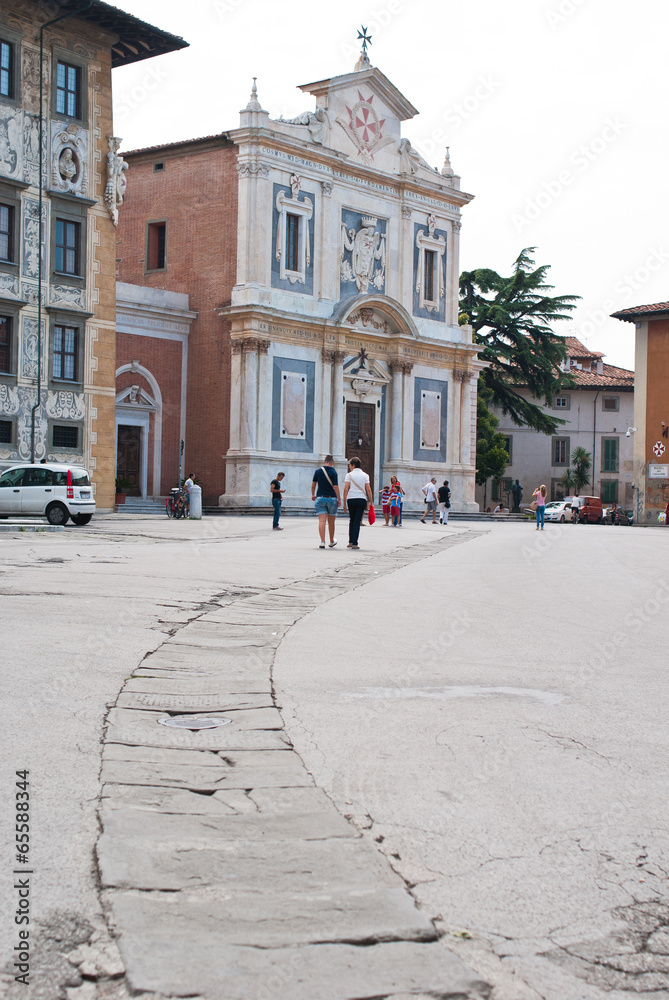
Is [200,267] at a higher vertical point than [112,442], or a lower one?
higher

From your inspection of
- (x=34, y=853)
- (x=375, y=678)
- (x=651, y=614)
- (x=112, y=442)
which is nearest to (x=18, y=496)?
(x=112, y=442)

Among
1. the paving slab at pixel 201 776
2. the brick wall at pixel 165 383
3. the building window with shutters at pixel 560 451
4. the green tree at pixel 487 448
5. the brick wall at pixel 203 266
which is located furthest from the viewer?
the building window with shutters at pixel 560 451

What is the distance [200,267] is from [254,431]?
7233 mm

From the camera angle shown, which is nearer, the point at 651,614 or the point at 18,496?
the point at 651,614

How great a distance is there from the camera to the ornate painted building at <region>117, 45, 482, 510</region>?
4362 centimetres

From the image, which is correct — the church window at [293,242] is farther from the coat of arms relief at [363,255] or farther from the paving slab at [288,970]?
the paving slab at [288,970]

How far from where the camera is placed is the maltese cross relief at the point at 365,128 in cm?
4731

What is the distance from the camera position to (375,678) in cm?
790

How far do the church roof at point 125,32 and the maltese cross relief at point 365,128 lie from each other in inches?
488

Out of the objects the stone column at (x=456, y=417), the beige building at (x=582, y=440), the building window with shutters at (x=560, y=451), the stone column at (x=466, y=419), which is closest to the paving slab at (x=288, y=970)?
the stone column at (x=456, y=417)

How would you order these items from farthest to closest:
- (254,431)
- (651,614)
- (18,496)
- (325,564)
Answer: (254,431), (18,496), (325,564), (651,614)

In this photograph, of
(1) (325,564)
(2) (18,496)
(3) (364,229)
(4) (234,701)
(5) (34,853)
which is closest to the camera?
(5) (34,853)

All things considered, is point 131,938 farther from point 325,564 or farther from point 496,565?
point 496,565

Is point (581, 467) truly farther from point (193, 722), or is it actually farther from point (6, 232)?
point (193, 722)
